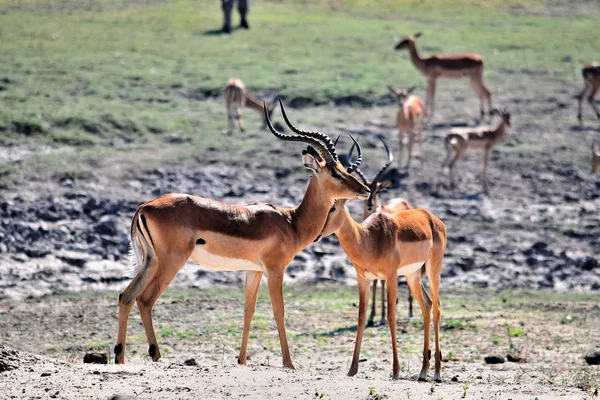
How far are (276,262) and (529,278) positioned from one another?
21.5 feet

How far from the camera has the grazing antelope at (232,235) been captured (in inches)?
373

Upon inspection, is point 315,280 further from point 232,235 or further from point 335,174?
point 232,235

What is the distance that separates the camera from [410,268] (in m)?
10.3

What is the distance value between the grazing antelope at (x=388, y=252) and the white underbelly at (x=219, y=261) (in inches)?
34.0

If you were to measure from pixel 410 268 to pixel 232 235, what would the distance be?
185 centimetres

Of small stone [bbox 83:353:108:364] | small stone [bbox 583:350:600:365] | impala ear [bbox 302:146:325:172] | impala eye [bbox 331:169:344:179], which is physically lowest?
small stone [bbox 583:350:600:365]

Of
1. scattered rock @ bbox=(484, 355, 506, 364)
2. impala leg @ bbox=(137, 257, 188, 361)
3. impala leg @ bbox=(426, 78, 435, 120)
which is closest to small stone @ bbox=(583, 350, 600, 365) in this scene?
scattered rock @ bbox=(484, 355, 506, 364)

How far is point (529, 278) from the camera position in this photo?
15.3 metres

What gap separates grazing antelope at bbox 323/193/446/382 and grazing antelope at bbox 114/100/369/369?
28cm

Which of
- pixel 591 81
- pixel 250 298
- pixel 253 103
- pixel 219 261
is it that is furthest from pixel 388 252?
pixel 591 81

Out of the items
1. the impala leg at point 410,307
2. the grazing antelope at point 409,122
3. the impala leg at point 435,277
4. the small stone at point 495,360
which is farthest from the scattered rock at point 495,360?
the grazing antelope at point 409,122

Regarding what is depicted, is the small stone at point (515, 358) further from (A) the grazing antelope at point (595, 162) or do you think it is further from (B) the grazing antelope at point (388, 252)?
(A) the grazing antelope at point (595, 162)

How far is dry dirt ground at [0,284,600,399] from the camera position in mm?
8180

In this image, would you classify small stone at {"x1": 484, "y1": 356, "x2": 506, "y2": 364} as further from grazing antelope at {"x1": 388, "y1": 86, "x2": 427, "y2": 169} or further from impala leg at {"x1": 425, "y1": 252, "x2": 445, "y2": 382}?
grazing antelope at {"x1": 388, "y1": 86, "x2": 427, "y2": 169}
